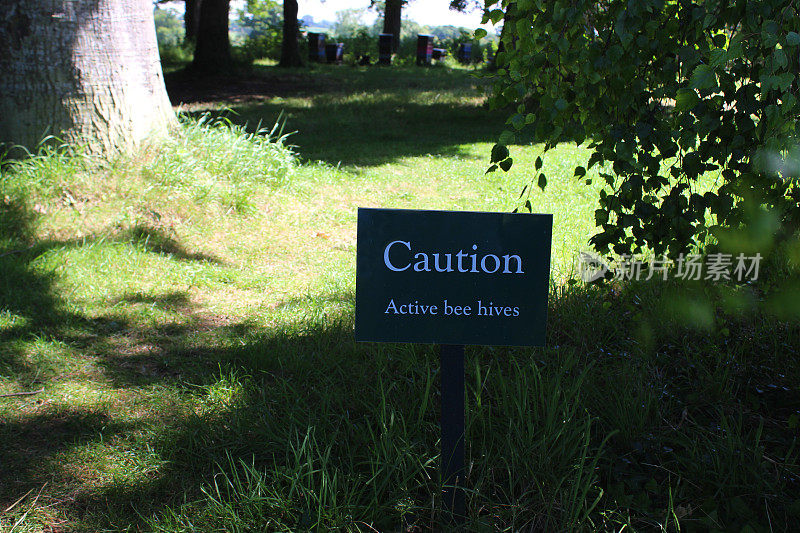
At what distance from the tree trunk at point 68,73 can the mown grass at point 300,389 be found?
0.98 feet

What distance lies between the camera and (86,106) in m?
5.70

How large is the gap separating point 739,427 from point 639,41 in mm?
1468

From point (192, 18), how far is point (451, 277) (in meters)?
29.5

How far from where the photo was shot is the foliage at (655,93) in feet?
6.59

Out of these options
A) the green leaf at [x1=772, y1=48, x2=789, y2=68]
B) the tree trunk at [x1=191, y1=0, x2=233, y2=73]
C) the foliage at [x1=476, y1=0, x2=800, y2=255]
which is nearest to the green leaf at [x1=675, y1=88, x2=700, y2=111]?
the foliage at [x1=476, y1=0, x2=800, y2=255]

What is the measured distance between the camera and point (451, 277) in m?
2.11

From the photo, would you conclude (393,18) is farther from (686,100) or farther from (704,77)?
(704,77)

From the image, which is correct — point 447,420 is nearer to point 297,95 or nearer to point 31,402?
point 31,402

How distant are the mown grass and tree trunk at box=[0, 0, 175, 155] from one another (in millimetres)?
297

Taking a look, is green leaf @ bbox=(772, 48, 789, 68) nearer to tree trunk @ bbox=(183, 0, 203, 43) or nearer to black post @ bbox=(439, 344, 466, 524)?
black post @ bbox=(439, 344, 466, 524)

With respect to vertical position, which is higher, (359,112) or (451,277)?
(359,112)

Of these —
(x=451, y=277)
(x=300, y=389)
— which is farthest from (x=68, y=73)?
(x=451, y=277)

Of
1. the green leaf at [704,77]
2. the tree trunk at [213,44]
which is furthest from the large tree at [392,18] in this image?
the green leaf at [704,77]

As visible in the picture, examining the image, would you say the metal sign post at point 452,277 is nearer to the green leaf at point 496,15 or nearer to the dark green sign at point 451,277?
the dark green sign at point 451,277
